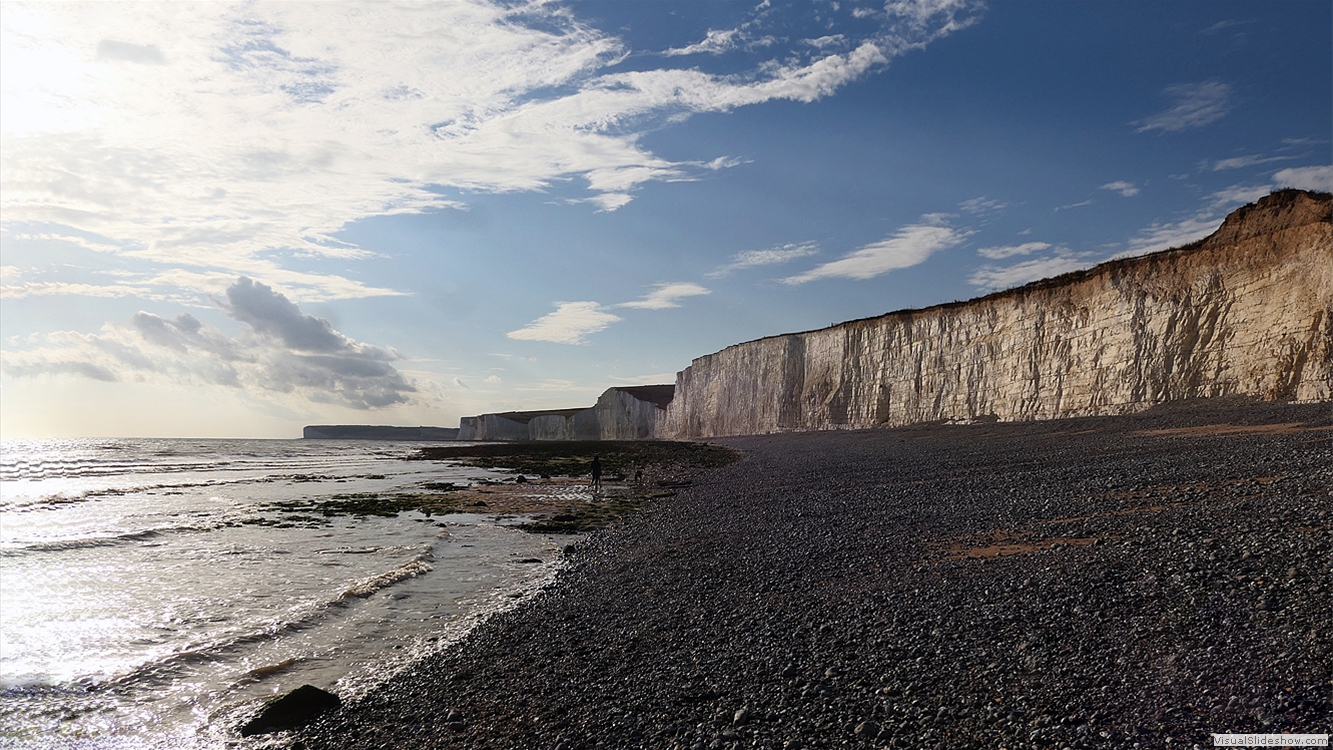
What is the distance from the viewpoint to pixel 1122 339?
30.6 m

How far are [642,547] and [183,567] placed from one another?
10620 mm

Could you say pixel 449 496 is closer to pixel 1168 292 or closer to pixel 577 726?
pixel 577 726

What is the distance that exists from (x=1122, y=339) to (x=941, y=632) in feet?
98.3

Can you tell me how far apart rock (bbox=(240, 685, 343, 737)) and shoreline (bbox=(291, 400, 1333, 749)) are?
0.28m

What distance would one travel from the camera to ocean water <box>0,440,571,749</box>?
805cm

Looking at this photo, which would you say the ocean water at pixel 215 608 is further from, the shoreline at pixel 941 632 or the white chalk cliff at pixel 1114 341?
the white chalk cliff at pixel 1114 341

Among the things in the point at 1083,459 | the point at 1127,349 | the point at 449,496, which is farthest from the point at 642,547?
the point at 1127,349

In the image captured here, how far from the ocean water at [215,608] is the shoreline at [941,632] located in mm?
1339

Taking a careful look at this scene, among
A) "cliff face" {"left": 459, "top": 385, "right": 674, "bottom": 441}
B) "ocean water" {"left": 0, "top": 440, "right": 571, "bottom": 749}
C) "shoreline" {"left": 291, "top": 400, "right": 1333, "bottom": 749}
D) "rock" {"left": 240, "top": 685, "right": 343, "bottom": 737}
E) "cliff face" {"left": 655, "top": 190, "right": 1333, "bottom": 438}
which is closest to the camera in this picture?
"shoreline" {"left": 291, "top": 400, "right": 1333, "bottom": 749}

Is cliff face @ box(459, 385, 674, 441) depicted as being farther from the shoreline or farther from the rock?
the rock

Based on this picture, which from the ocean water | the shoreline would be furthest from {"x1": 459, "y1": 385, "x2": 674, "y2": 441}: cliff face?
the shoreline

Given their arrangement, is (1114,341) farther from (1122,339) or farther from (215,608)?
(215,608)

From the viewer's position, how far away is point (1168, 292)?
2883 centimetres

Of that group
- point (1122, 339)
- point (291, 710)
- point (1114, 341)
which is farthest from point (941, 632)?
point (1114, 341)
